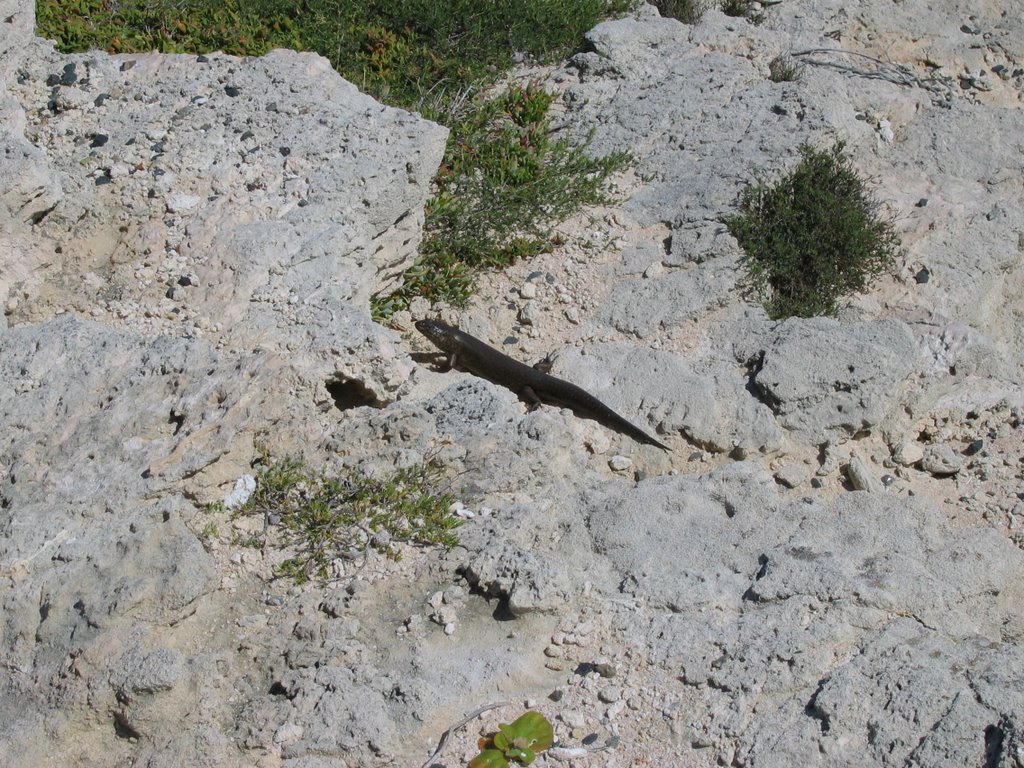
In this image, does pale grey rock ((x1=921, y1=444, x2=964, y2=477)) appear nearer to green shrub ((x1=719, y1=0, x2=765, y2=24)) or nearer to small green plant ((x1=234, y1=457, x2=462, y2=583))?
small green plant ((x1=234, y1=457, x2=462, y2=583))

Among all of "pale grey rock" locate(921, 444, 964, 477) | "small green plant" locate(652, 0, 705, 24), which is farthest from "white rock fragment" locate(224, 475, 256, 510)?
"small green plant" locate(652, 0, 705, 24)

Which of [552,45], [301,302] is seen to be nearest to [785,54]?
[552,45]

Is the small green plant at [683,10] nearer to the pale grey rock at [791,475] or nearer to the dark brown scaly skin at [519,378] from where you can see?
the dark brown scaly skin at [519,378]

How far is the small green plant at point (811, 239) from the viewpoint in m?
7.31

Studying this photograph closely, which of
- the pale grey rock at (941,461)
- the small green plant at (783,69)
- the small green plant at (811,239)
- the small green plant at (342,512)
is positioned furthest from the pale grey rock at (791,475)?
the small green plant at (783,69)

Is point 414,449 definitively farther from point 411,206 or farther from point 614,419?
point 411,206

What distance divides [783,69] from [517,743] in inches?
258

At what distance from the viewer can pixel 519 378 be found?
7.08 metres

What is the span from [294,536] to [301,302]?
156 centimetres

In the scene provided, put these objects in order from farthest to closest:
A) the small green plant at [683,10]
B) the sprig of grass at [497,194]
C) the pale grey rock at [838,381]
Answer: the small green plant at [683,10] → the sprig of grass at [497,194] → the pale grey rock at [838,381]

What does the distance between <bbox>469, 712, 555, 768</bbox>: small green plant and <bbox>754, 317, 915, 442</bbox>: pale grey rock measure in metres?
2.76

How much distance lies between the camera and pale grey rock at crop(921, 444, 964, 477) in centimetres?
627

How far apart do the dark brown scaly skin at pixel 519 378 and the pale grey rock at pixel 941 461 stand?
1.54 meters

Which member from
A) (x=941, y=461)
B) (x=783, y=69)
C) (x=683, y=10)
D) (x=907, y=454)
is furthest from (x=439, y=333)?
(x=683, y=10)
